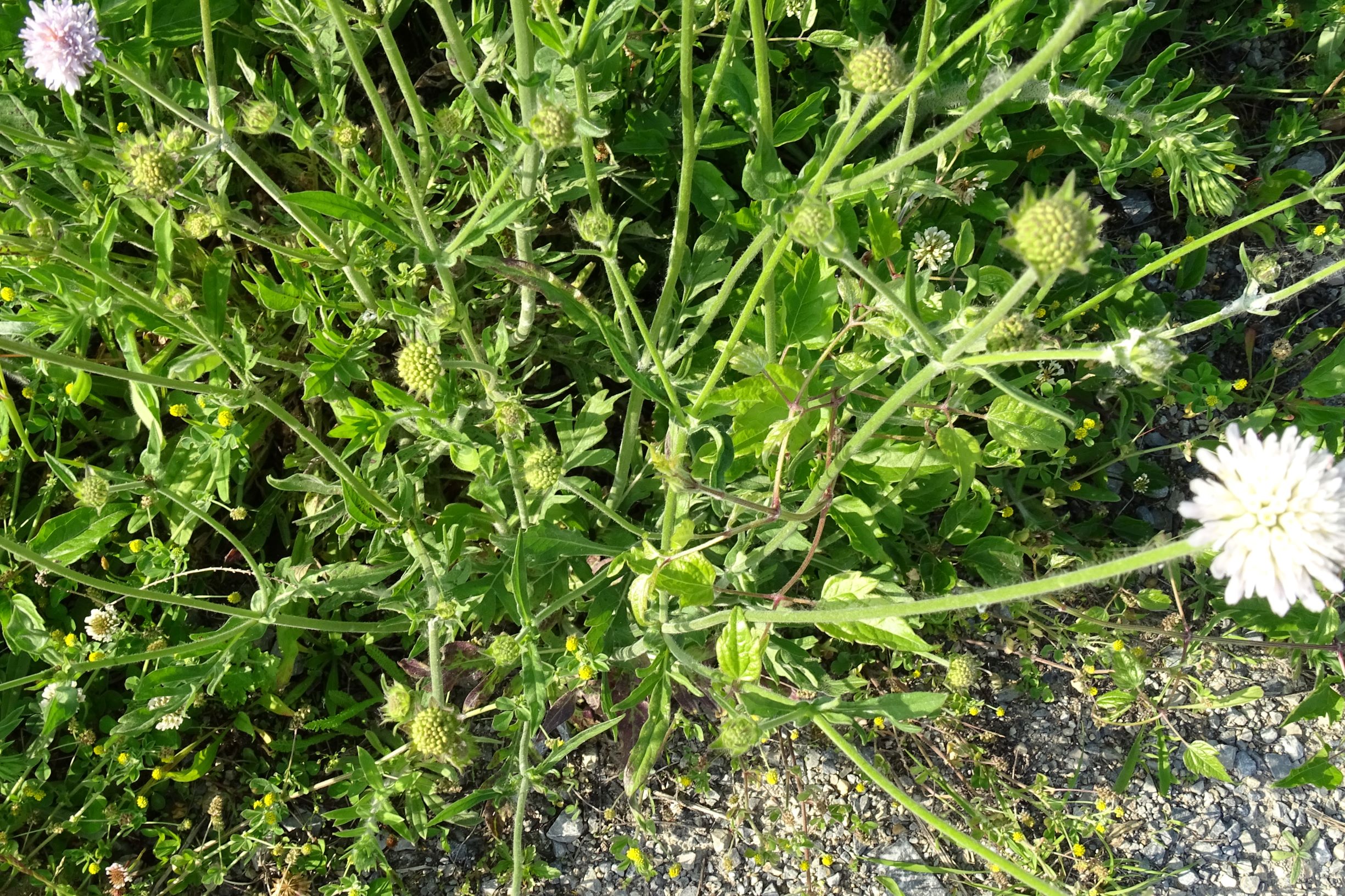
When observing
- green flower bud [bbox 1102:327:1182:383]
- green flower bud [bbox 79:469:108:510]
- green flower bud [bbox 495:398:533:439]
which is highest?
green flower bud [bbox 1102:327:1182:383]

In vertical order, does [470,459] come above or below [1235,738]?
above

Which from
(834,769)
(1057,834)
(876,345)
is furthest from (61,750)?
(1057,834)

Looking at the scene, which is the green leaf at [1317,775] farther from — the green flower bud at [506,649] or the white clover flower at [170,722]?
the white clover flower at [170,722]

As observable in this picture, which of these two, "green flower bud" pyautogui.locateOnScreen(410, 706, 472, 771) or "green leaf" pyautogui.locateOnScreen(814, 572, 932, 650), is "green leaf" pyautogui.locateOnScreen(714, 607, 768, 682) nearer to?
"green leaf" pyautogui.locateOnScreen(814, 572, 932, 650)

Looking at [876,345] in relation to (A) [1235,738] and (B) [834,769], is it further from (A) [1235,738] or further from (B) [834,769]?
(A) [1235,738]

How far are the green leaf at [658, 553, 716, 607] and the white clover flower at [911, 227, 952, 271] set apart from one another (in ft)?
4.26

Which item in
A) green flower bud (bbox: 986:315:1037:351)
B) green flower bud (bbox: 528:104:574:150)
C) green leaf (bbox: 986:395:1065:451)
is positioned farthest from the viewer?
green leaf (bbox: 986:395:1065:451)

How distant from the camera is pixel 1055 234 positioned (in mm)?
1202

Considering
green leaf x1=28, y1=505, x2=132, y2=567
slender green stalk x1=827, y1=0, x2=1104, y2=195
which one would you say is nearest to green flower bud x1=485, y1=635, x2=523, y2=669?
green leaf x1=28, y1=505, x2=132, y2=567

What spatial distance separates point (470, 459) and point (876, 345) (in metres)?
1.10

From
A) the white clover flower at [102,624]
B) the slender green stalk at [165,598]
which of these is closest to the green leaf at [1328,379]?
the slender green stalk at [165,598]

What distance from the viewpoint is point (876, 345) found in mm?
2291

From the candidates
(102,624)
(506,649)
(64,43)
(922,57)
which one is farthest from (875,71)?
(102,624)

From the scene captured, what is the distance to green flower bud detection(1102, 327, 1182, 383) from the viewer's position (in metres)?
1.37
